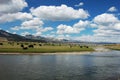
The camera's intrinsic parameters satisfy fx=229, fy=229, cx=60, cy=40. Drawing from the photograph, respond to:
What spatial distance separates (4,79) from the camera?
53.9 metres

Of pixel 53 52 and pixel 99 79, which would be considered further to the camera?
pixel 53 52

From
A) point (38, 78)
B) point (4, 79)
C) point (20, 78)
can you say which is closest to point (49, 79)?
point (38, 78)

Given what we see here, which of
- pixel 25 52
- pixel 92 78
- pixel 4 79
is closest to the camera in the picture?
pixel 4 79

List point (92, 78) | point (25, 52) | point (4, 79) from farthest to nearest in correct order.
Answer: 1. point (25, 52)
2. point (92, 78)
3. point (4, 79)

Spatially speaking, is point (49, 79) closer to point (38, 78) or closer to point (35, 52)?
point (38, 78)

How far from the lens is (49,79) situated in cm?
5503

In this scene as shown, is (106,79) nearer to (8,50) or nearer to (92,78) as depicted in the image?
(92,78)

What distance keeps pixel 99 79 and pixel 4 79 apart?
23109 mm

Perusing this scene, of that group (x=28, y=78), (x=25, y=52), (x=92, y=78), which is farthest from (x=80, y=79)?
(x=25, y=52)

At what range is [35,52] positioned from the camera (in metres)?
166

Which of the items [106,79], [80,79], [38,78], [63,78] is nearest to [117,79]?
[106,79]

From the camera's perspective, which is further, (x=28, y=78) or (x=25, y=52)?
(x=25, y=52)

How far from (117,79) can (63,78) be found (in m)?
13.3

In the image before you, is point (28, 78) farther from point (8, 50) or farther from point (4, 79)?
point (8, 50)
